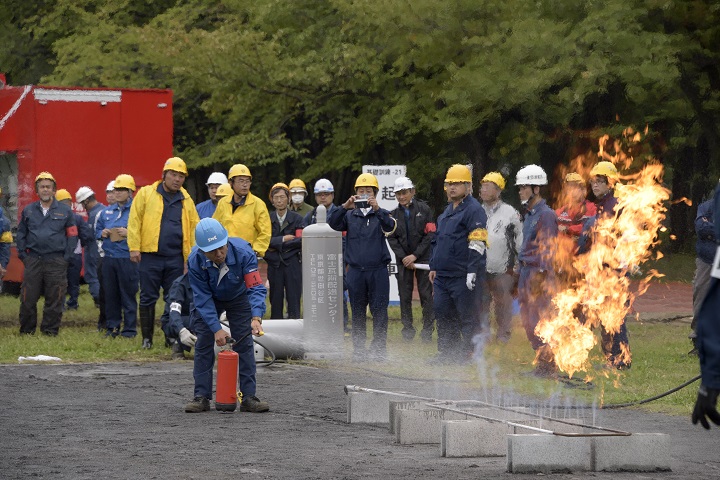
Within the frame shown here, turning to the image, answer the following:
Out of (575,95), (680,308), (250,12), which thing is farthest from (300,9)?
(680,308)

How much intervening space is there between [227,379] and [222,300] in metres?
0.67

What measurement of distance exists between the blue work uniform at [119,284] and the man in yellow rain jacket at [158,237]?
1.23 meters

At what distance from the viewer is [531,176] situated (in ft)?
46.9

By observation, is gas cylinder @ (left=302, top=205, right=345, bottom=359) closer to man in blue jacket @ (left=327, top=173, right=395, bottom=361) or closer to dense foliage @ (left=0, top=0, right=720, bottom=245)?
man in blue jacket @ (left=327, top=173, right=395, bottom=361)

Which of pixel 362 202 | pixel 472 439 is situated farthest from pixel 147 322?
pixel 472 439

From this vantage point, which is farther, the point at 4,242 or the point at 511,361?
the point at 4,242

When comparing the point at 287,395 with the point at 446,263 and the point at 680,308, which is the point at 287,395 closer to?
the point at 446,263

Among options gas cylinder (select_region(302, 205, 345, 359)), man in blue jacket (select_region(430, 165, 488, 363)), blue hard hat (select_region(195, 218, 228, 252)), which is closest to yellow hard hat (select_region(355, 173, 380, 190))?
gas cylinder (select_region(302, 205, 345, 359))

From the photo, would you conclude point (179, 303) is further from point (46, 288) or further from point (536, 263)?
point (46, 288)

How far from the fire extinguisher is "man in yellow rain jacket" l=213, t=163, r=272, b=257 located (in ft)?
16.4

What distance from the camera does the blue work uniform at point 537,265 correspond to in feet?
45.5

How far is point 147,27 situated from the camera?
32781mm

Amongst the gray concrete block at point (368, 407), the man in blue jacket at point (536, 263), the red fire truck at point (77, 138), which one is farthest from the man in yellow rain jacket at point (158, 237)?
the gray concrete block at point (368, 407)

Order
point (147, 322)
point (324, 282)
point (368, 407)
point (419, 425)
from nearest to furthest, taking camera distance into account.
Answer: point (419, 425) < point (368, 407) < point (324, 282) < point (147, 322)
